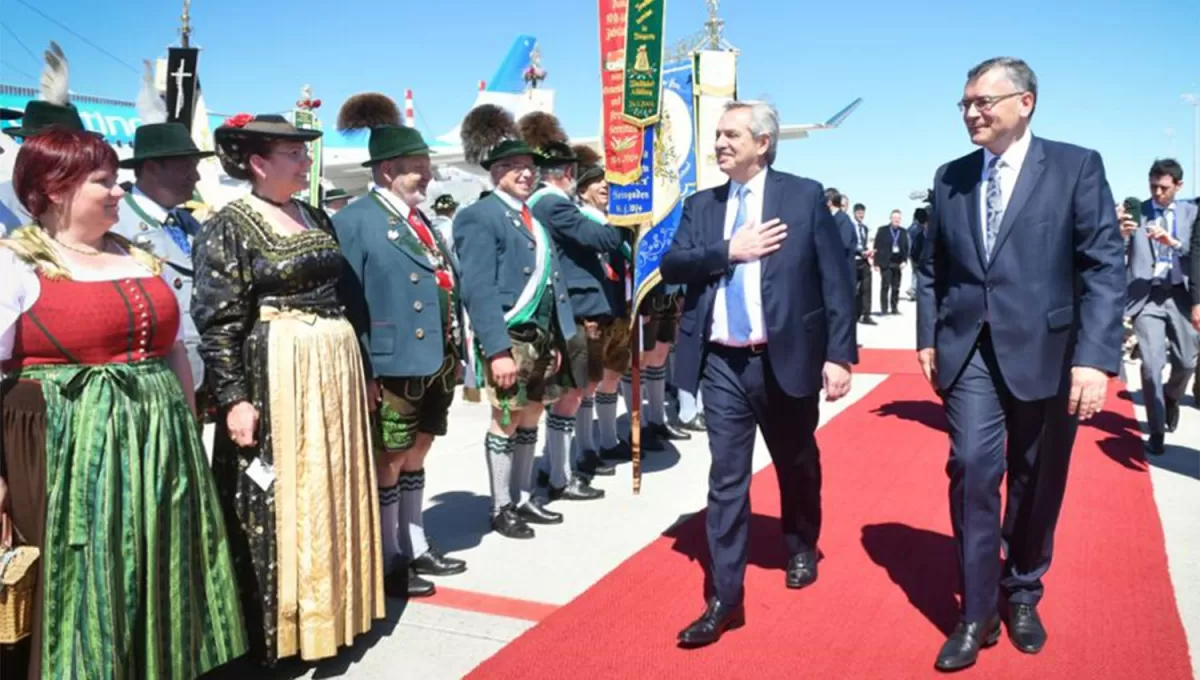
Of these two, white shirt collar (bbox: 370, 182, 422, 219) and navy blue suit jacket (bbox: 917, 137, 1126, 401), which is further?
white shirt collar (bbox: 370, 182, 422, 219)

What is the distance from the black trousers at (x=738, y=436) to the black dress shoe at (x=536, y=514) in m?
1.65

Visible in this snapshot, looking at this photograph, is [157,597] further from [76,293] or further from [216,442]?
[76,293]

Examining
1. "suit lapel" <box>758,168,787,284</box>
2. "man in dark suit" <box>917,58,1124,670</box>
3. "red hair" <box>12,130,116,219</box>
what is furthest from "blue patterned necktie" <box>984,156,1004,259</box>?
"red hair" <box>12,130,116,219</box>

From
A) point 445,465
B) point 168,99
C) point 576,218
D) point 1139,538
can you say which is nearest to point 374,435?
point 576,218

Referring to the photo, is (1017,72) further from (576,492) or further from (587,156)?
(587,156)

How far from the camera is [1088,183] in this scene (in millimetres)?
3189

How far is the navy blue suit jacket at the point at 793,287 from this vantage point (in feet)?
11.6

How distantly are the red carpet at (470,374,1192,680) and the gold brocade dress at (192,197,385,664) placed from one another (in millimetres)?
730

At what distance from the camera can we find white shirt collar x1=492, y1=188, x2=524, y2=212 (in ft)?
16.0

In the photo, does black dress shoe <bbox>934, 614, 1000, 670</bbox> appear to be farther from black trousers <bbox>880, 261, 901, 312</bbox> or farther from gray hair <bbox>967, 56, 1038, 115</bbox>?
black trousers <bbox>880, 261, 901, 312</bbox>

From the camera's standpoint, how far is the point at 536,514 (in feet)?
17.0

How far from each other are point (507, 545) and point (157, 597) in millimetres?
2166

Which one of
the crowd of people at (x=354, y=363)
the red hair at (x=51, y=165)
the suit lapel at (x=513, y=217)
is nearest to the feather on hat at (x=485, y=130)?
the suit lapel at (x=513, y=217)

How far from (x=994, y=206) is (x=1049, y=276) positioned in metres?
0.32
